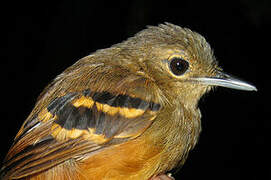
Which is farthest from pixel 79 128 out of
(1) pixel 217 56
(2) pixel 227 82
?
(1) pixel 217 56

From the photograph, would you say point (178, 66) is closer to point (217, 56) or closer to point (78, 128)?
point (78, 128)

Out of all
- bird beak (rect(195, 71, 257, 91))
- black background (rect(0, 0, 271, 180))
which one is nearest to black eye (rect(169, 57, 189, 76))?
bird beak (rect(195, 71, 257, 91))

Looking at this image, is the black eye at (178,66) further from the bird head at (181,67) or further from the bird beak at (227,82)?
the bird beak at (227,82)

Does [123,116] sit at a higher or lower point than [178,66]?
lower

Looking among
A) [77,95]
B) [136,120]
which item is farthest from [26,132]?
[136,120]

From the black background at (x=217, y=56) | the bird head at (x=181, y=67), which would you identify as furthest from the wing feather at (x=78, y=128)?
the black background at (x=217, y=56)

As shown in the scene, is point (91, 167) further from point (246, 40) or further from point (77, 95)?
point (246, 40)
